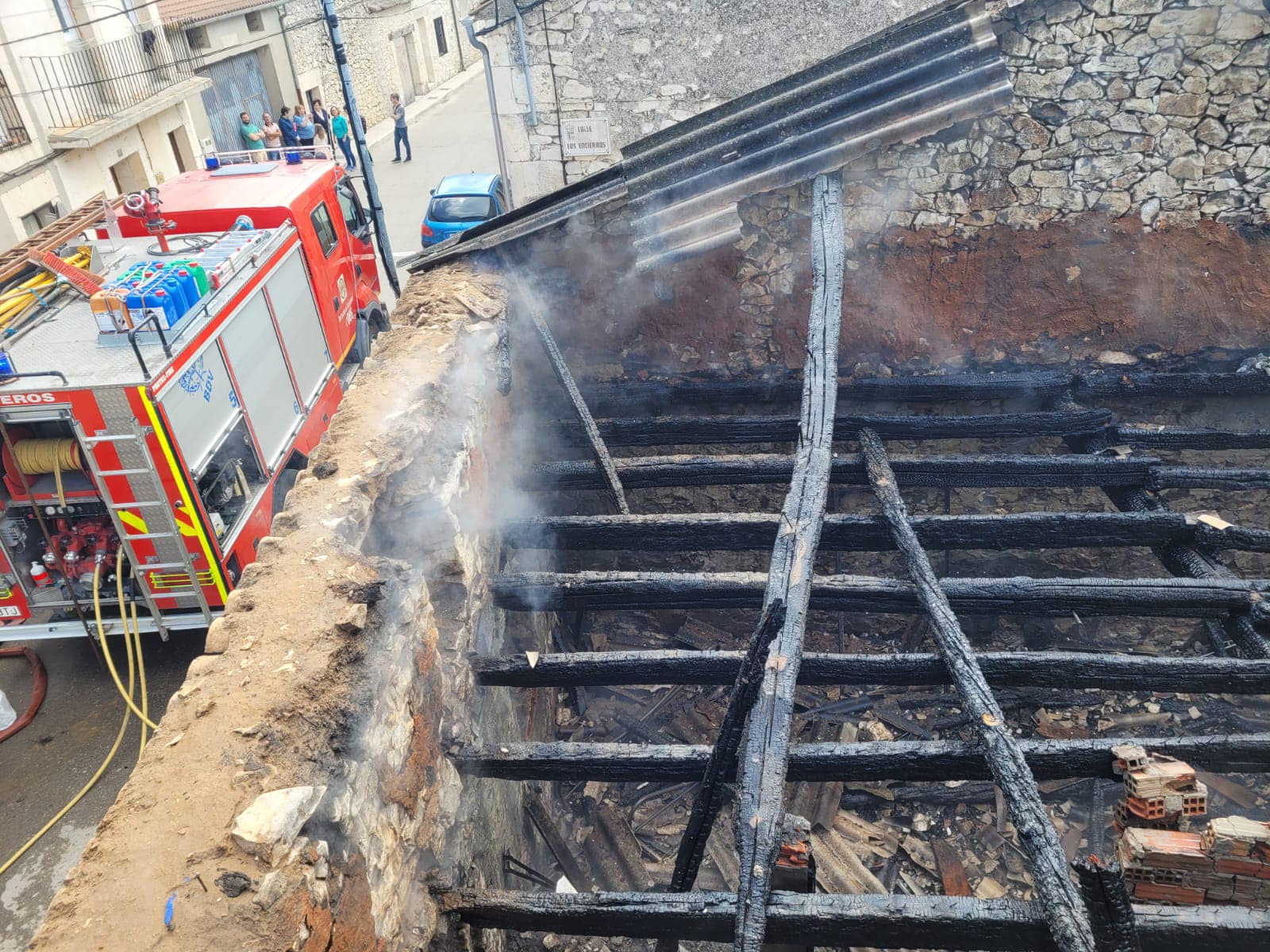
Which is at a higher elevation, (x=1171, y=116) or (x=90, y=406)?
(x=1171, y=116)

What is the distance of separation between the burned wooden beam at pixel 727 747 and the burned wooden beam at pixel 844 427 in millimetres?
2814

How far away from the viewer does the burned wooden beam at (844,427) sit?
671 cm

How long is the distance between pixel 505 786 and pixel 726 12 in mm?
6897

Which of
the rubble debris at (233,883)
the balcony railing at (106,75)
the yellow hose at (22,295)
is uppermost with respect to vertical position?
the balcony railing at (106,75)

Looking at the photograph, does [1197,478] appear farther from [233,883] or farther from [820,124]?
[233,883]

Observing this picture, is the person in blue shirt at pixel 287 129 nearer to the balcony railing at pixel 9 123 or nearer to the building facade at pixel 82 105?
the building facade at pixel 82 105

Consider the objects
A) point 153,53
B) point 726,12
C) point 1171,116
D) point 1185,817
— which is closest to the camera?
point 1185,817

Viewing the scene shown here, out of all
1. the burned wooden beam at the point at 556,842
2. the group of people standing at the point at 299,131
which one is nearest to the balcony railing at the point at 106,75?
the group of people standing at the point at 299,131

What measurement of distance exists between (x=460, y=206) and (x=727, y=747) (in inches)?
482

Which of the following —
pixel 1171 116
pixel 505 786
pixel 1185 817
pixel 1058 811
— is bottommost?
pixel 1058 811

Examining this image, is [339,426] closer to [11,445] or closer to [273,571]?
[273,571]

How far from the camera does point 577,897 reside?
12.6 ft

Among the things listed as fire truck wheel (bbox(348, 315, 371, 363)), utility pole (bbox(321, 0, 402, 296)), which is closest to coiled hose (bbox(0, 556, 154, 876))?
fire truck wheel (bbox(348, 315, 371, 363))

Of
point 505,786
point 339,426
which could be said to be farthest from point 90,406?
point 505,786
